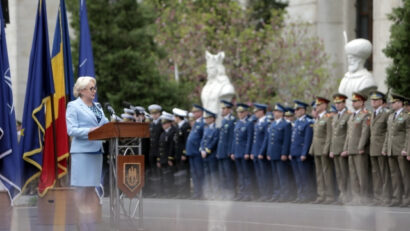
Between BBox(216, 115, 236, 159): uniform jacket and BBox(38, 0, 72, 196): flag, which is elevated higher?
BBox(38, 0, 72, 196): flag

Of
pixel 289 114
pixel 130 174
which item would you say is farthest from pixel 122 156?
pixel 289 114

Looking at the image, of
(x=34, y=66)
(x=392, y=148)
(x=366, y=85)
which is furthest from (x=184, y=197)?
(x=34, y=66)

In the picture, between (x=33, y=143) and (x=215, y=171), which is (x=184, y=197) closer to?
(x=215, y=171)

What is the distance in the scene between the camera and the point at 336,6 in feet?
107

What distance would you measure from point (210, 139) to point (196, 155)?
678mm

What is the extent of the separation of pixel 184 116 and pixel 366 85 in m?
4.63

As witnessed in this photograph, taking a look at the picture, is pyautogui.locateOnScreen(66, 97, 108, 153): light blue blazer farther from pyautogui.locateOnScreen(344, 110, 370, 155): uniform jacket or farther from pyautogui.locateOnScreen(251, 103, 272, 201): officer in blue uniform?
pyautogui.locateOnScreen(251, 103, 272, 201): officer in blue uniform

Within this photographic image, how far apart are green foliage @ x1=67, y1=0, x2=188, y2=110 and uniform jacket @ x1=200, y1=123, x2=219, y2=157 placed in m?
6.23

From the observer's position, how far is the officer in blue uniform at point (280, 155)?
20641mm

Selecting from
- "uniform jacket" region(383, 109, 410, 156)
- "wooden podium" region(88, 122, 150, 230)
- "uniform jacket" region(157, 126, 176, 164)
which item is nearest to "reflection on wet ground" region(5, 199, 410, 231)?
"wooden podium" region(88, 122, 150, 230)

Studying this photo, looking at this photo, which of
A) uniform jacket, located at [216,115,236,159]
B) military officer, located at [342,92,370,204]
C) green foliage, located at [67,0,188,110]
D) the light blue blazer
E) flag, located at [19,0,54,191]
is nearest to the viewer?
the light blue blazer

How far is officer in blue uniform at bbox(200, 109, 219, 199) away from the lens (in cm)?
2223

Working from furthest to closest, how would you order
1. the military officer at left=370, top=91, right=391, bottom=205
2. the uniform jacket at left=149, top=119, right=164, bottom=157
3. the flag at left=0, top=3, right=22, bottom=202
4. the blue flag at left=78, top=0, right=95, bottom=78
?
the uniform jacket at left=149, top=119, right=164, bottom=157
the military officer at left=370, top=91, right=391, bottom=205
the blue flag at left=78, top=0, right=95, bottom=78
the flag at left=0, top=3, right=22, bottom=202

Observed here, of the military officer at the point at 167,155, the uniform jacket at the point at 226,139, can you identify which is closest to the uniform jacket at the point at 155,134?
the military officer at the point at 167,155
